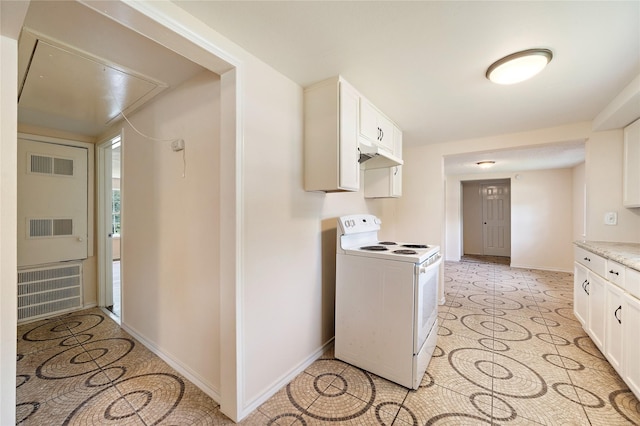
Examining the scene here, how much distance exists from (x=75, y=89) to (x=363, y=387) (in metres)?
3.14

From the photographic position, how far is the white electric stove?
1.80 m

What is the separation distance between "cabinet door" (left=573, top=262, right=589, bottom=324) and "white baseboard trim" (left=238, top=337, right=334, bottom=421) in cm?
250

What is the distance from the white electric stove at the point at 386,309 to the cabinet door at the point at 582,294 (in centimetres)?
154

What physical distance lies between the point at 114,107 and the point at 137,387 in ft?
7.73

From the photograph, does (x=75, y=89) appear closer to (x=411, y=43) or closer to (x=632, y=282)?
(x=411, y=43)

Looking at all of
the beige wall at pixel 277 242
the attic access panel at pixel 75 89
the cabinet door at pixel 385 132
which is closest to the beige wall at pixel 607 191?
the cabinet door at pixel 385 132

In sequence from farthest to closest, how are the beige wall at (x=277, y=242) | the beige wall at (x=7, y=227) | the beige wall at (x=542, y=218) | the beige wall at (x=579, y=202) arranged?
the beige wall at (x=542, y=218)
the beige wall at (x=579, y=202)
the beige wall at (x=277, y=242)
the beige wall at (x=7, y=227)

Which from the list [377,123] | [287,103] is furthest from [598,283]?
[287,103]

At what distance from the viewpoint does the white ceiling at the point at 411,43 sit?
1.22m

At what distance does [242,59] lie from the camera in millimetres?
1556

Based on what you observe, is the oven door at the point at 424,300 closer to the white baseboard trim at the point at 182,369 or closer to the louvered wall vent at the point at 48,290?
the white baseboard trim at the point at 182,369

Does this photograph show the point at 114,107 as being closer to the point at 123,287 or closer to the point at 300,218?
the point at 123,287

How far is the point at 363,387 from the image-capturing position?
6.03 ft

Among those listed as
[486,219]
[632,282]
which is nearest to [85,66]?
[632,282]
